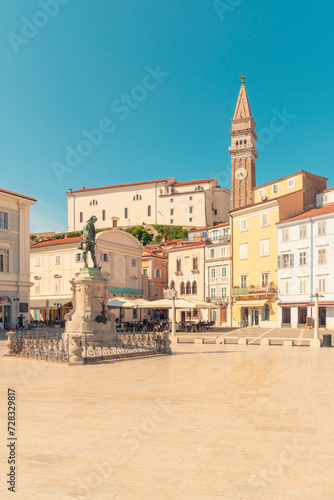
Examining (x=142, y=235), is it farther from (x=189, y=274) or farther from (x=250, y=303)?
(x=250, y=303)

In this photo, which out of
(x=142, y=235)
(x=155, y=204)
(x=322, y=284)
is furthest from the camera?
(x=155, y=204)

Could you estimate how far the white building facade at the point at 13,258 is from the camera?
146 ft

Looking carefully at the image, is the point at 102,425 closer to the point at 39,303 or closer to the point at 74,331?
the point at 74,331

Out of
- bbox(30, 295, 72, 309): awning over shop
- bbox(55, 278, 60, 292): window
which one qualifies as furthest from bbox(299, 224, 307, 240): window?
bbox(55, 278, 60, 292): window

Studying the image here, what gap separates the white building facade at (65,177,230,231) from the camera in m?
115

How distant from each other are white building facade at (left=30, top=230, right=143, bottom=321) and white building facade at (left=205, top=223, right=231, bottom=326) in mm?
9830

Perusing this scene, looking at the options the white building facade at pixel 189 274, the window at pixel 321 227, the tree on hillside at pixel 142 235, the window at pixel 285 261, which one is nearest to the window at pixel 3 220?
the white building facade at pixel 189 274

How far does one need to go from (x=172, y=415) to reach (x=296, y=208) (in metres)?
43.0

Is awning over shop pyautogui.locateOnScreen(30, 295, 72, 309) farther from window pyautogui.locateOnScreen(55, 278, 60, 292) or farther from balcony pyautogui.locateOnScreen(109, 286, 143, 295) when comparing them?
balcony pyautogui.locateOnScreen(109, 286, 143, 295)

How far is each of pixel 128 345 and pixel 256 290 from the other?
30.0 m

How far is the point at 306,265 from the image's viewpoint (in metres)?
45.9

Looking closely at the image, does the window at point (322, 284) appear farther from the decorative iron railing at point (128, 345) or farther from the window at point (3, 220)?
the window at point (3, 220)

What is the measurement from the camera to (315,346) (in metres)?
26.8

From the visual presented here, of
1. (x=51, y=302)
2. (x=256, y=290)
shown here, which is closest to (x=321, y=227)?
(x=256, y=290)
